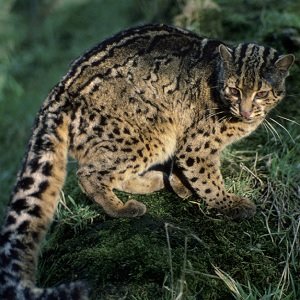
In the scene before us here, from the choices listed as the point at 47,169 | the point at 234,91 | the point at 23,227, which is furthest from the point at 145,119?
the point at 23,227

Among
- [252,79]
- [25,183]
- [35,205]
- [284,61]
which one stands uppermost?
[284,61]

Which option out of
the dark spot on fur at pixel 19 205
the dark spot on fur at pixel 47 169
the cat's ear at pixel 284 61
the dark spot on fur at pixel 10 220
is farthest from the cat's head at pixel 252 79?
the dark spot on fur at pixel 10 220

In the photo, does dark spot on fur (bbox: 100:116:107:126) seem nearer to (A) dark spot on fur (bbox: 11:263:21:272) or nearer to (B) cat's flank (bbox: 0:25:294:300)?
(B) cat's flank (bbox: 0:25:294:300)

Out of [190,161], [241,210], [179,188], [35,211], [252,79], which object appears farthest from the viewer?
[179,188]

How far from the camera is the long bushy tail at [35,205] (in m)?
4.52

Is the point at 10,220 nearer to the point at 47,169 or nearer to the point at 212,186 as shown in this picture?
the point at 47,169

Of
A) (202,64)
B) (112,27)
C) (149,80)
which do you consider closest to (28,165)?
(149,80)

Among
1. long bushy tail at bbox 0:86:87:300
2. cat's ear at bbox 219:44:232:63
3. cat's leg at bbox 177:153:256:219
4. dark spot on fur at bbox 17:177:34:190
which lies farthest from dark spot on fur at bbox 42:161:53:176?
cat's ear at bbox 219:44:232:63

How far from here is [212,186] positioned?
5.66m

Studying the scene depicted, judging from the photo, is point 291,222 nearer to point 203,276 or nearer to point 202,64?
point 203,276

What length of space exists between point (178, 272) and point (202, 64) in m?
2.13

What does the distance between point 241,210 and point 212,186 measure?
0.34m

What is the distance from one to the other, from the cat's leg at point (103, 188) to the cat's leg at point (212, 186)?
536 millimetres

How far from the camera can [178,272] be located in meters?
4.59
